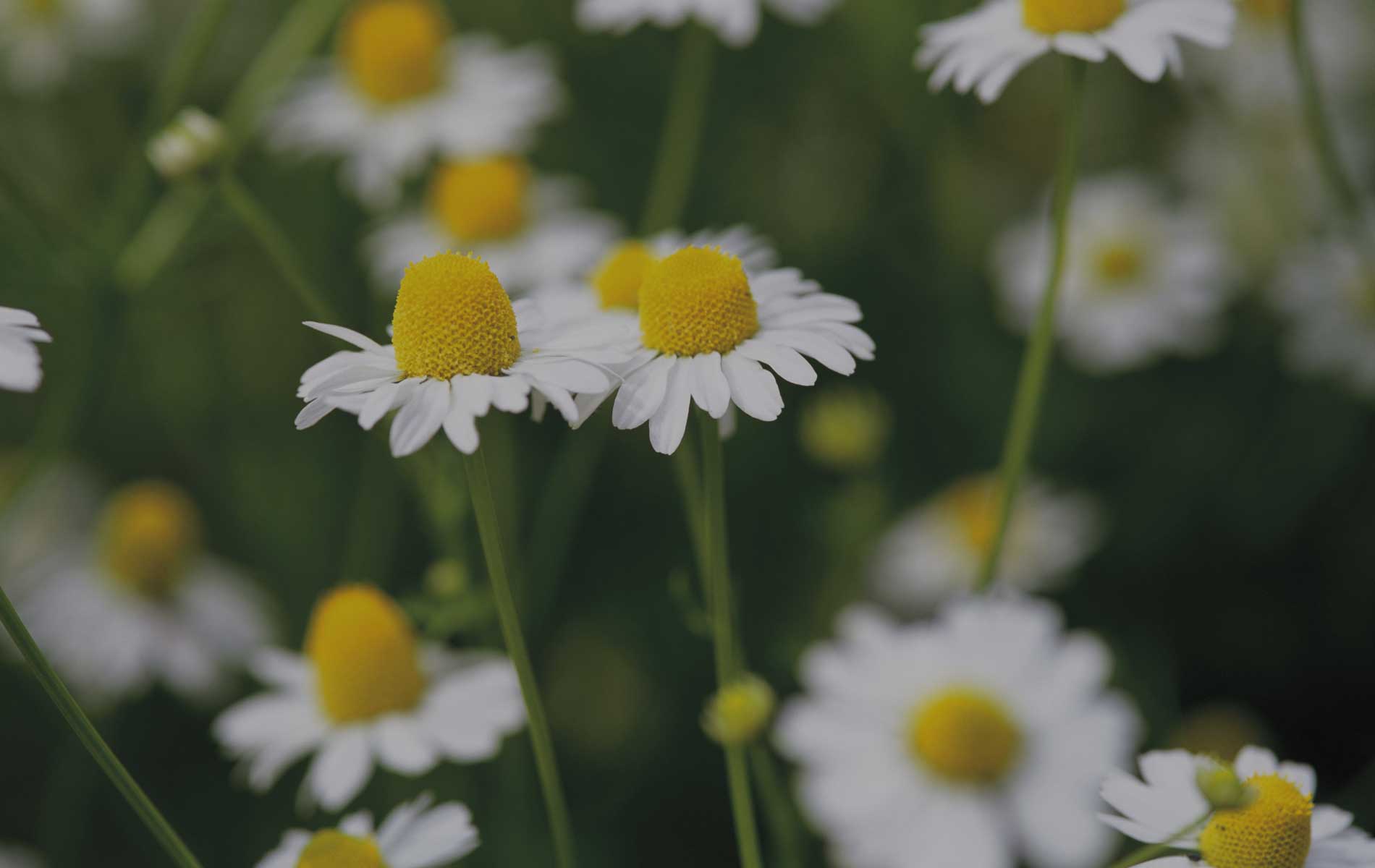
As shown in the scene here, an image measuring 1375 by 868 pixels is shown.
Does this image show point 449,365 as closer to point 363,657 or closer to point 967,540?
point 363,657

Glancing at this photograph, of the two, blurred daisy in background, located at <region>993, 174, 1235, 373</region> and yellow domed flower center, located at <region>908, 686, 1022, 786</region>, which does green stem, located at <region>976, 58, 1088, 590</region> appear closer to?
yellow domed flower center, located at <region>908, 686, 1022, 786</region>

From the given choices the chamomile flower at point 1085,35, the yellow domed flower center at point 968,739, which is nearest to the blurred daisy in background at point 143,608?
the yellow domed flower center at point 968,739

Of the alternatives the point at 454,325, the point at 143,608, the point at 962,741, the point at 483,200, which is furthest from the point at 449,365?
the point at 143,608

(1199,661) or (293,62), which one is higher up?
(293,62)

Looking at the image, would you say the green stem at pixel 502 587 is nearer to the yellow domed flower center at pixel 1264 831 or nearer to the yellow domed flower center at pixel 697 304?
the yellow domed flower center at pixel 697 304

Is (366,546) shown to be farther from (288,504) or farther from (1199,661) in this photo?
(1199,661)

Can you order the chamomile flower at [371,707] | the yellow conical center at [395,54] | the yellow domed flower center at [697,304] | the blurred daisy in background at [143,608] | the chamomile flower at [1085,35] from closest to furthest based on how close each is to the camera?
the yellow domed flower center at [697,304] < the chamomile flower at [1085,35] < the chamomile flower at [371,707] < the blurred daisy in background at [143,608] < the yellow conical center at [395,54]

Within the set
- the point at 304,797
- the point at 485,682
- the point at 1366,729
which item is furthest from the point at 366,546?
the point at 1366,729
